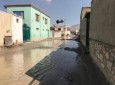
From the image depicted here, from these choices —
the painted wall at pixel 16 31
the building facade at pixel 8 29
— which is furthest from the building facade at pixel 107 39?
the painted wall at pixel 16 31

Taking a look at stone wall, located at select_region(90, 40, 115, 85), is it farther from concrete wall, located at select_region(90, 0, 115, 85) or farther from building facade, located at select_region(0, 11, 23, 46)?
building facade, located at select_region(0, 11, 23, 46)

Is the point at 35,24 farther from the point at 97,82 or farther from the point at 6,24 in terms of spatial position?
the point at 97,82

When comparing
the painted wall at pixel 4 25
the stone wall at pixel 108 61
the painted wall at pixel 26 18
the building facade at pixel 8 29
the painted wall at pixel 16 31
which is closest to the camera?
the stone wall at pixel 108 61

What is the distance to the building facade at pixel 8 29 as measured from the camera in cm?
2230

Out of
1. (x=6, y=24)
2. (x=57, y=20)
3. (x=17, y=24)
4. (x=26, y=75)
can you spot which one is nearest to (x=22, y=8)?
(x=17, y=24)

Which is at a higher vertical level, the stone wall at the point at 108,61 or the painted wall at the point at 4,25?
the painted wall at the point at 4,25

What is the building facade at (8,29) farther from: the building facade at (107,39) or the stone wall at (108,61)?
the stone wall at (108,61)

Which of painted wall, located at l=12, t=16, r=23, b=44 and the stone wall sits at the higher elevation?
painted wall, located at l=12, t=16, r=23, b=44

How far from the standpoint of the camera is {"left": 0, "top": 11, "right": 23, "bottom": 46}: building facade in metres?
22.3

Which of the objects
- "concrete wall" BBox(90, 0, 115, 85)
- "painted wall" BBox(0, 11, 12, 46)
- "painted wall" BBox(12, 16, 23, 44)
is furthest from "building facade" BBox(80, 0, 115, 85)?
"painted wall" BBox(12, 16, 23, 44)

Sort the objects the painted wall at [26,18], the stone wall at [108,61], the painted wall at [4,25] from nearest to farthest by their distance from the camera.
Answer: the stone wall at [108,61] < the painted wall at [4,25] < the painted wall at [26,18]

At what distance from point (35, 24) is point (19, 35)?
9627mm

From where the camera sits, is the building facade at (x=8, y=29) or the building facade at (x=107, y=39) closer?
the building facade at (x=107, y=39)

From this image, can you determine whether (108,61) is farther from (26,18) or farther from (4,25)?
(26,18)
